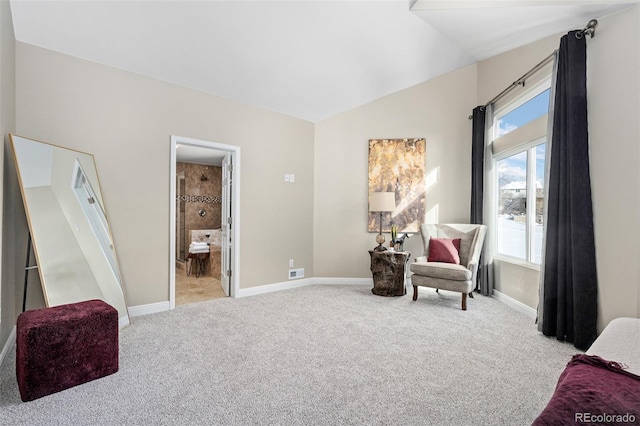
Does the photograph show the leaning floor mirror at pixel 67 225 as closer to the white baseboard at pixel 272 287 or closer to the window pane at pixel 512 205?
the white baseboard at pixel 272 287

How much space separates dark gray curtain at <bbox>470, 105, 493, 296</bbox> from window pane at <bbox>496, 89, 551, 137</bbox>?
23 cm

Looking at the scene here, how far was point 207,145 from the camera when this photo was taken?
13.0ft

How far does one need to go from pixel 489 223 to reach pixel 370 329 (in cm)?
248

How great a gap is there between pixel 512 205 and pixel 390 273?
177 cm

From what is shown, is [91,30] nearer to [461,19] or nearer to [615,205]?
[461,19]

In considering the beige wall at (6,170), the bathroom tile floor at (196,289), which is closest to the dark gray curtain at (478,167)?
the bathroom tile floor at (196,289)

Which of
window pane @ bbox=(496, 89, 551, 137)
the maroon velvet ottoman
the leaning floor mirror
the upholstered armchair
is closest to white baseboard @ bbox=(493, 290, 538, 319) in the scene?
the upholstered armchair

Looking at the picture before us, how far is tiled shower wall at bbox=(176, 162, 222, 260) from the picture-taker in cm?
737

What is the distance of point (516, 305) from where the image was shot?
3809 millimetres

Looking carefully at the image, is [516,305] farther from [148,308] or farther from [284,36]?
[148,308]

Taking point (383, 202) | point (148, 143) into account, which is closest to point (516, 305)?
point (383, 202)

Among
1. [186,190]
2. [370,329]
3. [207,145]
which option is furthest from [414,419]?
[186,190]

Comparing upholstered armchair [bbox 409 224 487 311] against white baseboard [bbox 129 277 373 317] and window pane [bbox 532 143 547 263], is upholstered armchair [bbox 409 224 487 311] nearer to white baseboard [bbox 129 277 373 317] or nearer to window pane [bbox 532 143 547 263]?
window pane [bbox 532 143 547 263]

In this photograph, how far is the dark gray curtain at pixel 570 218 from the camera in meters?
2.66
